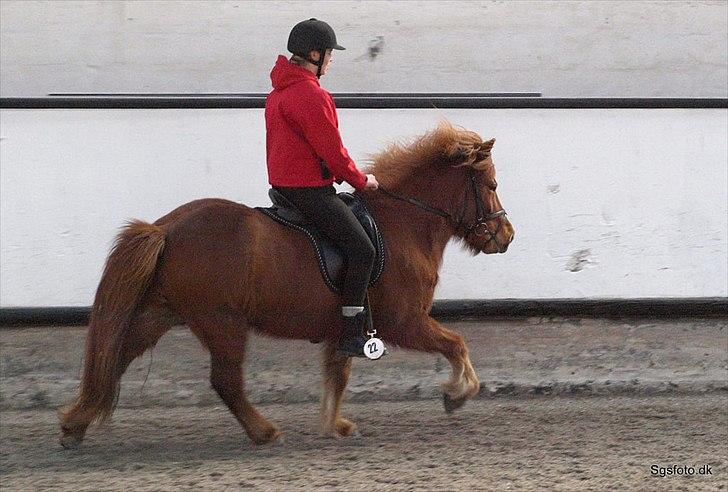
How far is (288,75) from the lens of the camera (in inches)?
210

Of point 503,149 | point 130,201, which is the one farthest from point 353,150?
point 130,201

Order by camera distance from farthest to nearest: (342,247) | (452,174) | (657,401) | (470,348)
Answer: (470,348) < (657,401) < (452,174) < (342,247)

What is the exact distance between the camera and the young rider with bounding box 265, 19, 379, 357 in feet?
17.4

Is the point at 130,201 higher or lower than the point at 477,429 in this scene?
higher

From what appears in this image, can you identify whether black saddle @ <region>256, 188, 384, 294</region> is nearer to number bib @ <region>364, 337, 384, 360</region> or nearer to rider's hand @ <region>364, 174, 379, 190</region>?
rider's hand @ <region>364, 174, 379, 190</region>

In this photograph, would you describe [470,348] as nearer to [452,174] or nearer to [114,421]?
[452,174]

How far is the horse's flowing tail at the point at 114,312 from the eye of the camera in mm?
5188

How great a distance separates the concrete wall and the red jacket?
2.20 metres

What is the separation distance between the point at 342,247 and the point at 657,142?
300 centimetres

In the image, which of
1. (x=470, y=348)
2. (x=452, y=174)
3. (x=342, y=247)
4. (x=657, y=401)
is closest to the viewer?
(x=342, y=247)

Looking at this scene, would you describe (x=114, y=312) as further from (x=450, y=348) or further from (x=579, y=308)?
(x=579, y=308)

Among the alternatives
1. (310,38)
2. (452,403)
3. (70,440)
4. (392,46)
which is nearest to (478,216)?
(452,403)

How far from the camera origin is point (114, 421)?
612 centimetres

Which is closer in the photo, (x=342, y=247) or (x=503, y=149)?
(x=342, y=247)
